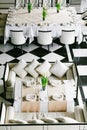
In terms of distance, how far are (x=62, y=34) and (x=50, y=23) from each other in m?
0.45

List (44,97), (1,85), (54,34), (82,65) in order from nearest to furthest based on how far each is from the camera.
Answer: (44,97), (1,85), (82,65), (54,34)

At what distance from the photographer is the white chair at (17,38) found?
26.0ft

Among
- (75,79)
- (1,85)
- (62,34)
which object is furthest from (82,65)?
(1,85)

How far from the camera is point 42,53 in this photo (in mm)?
8258

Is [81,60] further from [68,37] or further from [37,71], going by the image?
[37,71]

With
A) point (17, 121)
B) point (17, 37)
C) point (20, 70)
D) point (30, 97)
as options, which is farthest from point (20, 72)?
point (17, 121)

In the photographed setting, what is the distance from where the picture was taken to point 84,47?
28.3ft

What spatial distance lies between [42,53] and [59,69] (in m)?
1.76

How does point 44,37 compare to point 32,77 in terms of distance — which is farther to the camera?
point 44,37

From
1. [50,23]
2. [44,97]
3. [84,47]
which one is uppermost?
[50,23]

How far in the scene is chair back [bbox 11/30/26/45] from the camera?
7.91 meters

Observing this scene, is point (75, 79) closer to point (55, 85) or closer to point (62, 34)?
point (55, 85)

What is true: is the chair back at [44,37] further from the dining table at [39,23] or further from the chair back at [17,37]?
the chair back at [17,37]

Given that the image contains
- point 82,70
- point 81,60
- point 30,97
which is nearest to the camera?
point 30,97
